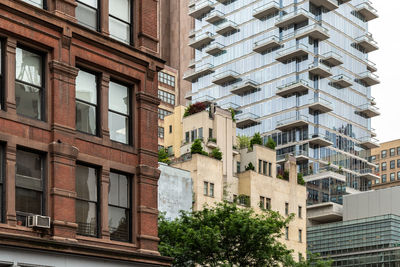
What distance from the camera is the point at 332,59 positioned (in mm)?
144125

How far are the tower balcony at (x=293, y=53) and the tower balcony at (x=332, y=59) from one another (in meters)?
4.12

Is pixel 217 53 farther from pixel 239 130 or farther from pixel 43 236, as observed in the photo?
pixel 43 236

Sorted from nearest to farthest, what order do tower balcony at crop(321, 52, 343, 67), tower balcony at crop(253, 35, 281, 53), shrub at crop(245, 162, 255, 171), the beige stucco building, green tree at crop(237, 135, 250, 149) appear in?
1. the beige stucco building
2. shrub at crop(245, 162, 255, 171)
3. green tree at crop(237, 135, 250, 149)
4. tower balcony at crop(321, 52, 343, 67)
5. tower balcony at crop(253, 35, 281, 53)

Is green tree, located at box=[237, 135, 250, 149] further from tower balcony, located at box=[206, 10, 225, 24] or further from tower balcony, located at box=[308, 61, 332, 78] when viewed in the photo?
tower balcony, located at box=[206, 10, 225, 24]

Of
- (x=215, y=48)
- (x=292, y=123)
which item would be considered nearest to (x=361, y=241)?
(x=292, y=123)

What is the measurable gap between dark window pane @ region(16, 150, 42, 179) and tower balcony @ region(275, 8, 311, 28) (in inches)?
4712

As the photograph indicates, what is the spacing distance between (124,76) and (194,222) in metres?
17.0

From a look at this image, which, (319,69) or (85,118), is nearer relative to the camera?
(85,118)

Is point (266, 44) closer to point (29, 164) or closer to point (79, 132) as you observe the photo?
point (79, 132)

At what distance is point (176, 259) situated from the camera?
4159cm

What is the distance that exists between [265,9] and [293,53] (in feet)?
33.1

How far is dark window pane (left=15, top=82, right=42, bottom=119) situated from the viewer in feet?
80.3

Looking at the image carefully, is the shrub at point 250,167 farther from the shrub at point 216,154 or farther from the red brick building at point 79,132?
the red brick building at point 79,132

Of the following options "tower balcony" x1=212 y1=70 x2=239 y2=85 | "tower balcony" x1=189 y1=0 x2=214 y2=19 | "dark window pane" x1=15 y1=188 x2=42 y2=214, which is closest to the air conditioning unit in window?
"dark window pane" x1=15 y1=188 x2=42 y2=214
